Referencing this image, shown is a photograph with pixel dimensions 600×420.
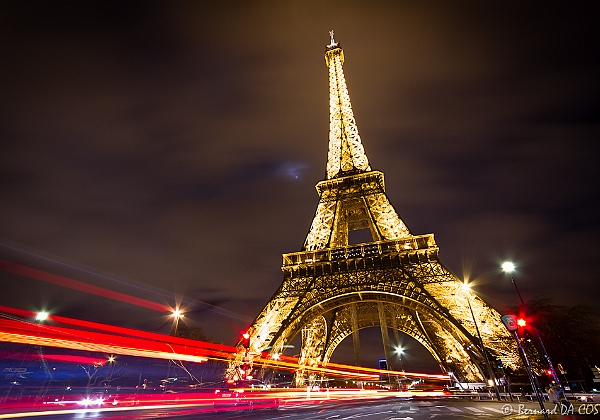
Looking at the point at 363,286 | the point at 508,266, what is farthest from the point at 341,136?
the point at 508,266

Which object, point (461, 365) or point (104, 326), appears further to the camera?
point (461, 365)

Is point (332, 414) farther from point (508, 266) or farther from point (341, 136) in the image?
point (341, 136)

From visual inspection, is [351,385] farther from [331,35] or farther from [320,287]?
[331,35]

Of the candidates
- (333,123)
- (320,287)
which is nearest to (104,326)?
(320,287)

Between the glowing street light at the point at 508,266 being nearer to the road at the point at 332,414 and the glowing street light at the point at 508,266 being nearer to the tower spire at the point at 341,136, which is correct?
the road at the point at 332,414

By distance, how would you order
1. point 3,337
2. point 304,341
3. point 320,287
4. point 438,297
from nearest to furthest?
point 3,337
point 438,297
point 320,287
point 304,341

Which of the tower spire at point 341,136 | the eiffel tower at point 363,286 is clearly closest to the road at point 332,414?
the eiffel tower at point 363,286
